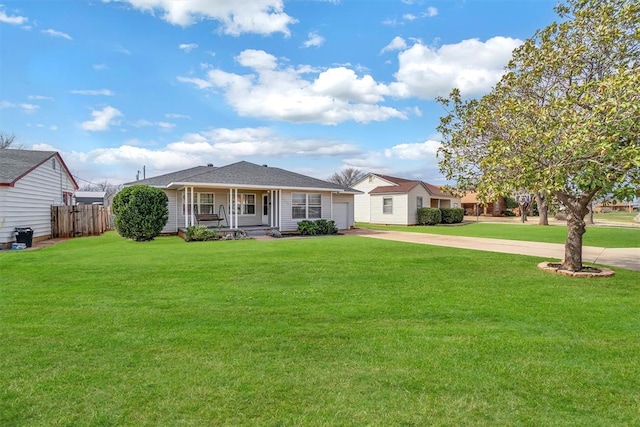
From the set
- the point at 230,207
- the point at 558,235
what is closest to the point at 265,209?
the point at 230,207

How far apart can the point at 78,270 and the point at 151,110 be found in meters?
11.7

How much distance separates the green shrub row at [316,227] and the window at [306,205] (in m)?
0.60

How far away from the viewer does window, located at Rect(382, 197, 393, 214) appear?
97.2 ft

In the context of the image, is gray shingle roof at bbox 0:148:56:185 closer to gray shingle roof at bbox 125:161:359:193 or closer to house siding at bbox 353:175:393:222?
gray shingle roof at bbox 125:161:359:193

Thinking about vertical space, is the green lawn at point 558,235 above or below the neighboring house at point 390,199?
below

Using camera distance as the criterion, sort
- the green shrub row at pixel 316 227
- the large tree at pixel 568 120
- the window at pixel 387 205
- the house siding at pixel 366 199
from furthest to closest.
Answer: the house siding at pixel 366 199 → the window at pixel 387 205 → the green shrub row at pixel 316 227 → the large tree at pixel 568 120

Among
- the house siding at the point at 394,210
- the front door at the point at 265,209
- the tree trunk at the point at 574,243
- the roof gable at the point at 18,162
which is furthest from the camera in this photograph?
the house siding at the point at 394,210

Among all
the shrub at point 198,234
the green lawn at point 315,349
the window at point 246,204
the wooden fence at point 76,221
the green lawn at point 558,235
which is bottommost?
the green lawn at point 315,349

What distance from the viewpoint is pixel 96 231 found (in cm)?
1844

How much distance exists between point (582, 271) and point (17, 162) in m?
20.3

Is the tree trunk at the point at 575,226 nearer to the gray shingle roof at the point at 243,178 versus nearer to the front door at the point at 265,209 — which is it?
the gray shingle roof at the point at 243,178

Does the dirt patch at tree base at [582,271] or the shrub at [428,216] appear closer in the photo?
the dirt patch at tree base at [582,271]

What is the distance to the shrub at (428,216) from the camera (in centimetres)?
2898

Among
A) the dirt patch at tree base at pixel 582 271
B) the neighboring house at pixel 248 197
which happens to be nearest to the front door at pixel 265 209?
the neighboring house at pixel 248 197
